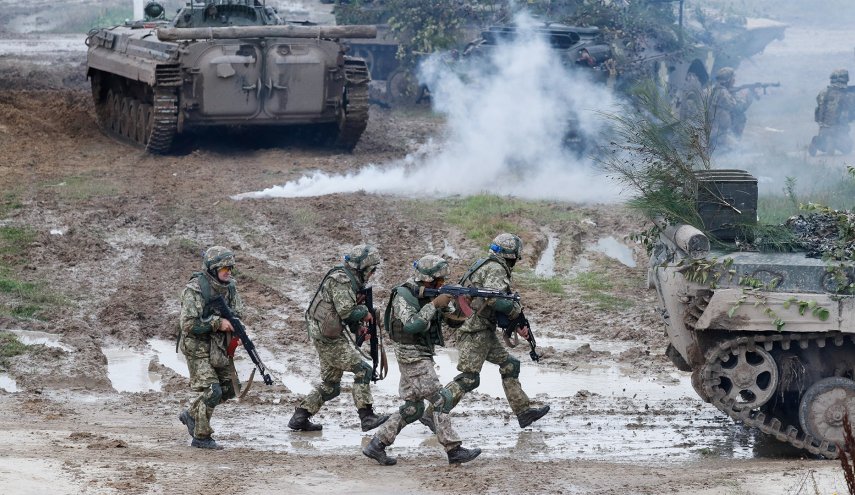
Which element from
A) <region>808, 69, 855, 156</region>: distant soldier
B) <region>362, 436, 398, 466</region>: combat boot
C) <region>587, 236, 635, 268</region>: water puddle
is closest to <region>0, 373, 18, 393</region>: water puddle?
<region>362, 436, 398, 466</region>: combat boot

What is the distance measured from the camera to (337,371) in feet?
29.3

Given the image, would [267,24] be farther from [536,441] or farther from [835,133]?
[536,441]

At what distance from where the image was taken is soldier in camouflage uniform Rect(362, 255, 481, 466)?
26.7ft

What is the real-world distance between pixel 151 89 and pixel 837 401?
1331 cm


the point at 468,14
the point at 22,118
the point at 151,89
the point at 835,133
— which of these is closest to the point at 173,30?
the point at 151,89

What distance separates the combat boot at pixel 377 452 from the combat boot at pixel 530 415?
1.32 metres

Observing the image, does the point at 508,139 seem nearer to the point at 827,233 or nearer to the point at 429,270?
the point at 827,233

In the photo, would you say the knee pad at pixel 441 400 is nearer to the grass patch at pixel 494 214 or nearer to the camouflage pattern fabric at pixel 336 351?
the camouflage pattern fabric at pixel 336 351

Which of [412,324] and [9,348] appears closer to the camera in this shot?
[412,324]

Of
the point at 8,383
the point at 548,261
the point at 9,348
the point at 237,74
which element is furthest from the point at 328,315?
the point at 237,74

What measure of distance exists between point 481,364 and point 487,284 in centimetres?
59

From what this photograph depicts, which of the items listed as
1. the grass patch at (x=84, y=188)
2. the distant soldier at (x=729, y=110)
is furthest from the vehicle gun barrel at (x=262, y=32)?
the distant soldier at (x=729, y=110)

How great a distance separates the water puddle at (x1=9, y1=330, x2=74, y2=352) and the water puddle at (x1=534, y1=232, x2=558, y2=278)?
16.1ft

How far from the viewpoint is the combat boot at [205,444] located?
841cm
